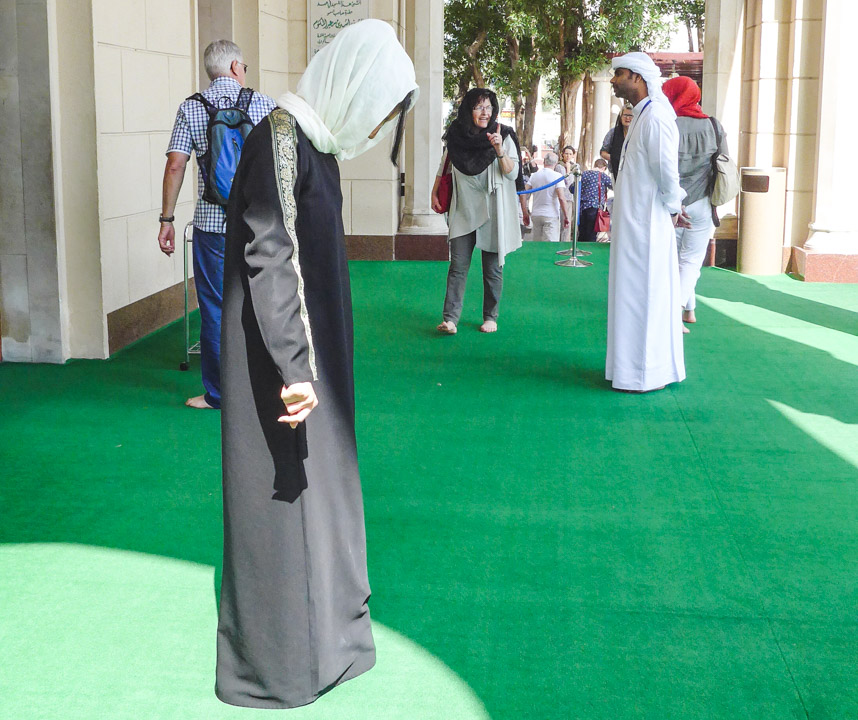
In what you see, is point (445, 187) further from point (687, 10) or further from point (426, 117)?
point (687, 10)

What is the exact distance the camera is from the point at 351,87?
9.55 feet

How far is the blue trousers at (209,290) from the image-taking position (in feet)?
19.8

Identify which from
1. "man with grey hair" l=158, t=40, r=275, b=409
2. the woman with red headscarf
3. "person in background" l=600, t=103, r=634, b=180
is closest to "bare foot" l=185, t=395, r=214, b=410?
"man with grey hair" l=158, t=40, r=275, b=409

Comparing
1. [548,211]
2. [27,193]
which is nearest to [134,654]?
[27,193]

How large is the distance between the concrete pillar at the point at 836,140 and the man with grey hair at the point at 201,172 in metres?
7.34

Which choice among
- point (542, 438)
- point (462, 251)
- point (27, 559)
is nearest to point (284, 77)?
point (462, 251)

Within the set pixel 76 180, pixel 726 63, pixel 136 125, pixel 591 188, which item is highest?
pixel 726 63

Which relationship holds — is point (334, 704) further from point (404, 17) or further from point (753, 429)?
point (404, 17)

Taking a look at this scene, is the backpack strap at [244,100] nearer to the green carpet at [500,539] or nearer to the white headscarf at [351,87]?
the green carpet at [500,539]

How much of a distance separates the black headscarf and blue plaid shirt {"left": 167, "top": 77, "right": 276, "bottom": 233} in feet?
7.28

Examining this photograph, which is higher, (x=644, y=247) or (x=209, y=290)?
(x=644, y=247)

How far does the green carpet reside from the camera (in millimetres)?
3230

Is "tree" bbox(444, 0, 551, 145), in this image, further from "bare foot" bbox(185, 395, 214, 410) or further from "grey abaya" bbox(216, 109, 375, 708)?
"grey abaya" bbox(216, 109, 375, 708)

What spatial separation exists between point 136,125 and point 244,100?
89.0 inches
